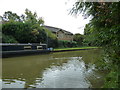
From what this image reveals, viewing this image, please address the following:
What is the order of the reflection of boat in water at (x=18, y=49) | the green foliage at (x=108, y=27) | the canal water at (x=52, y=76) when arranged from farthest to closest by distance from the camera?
the reflection of boat in water at (x=18, y=49), the canal water at (x=52, y=76), the green foliage at (x=108, y=27)

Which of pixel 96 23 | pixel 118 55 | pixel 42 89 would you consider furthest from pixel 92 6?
pixel 42 89

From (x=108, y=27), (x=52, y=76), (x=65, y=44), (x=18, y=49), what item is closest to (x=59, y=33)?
(x=65, y=44)

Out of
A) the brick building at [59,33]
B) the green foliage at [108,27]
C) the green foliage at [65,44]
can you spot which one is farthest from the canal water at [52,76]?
the brick building at [59,33]

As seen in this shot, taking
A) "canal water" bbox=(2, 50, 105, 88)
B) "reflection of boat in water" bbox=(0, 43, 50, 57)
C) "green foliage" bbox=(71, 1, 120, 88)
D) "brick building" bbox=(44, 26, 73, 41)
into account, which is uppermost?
"brick building" bbox=(44, 26, 73, 41)

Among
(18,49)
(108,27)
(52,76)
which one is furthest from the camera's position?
(18,49)

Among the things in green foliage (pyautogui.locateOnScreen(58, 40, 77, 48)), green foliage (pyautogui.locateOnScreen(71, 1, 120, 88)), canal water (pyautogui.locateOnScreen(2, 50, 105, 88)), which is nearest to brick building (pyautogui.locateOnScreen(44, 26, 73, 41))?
green foliage (pyautogui.locateOnScreen(58, 40, 77, 48))

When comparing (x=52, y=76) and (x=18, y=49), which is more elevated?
(x=18, y=49)

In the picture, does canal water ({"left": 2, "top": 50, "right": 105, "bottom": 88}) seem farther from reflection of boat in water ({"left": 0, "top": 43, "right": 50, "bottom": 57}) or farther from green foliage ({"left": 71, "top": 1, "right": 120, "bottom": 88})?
reflection of boat in water ({"left": 0, "top": 43, "right": 50, "bottom": 57})

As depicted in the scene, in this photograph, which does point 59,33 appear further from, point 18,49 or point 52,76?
point 52,76

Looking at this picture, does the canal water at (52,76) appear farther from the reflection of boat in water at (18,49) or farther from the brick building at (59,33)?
the brick building at (59,33)

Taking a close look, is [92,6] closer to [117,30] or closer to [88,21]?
[88,21]

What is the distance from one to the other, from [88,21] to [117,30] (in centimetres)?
137

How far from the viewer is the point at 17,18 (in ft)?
68.7

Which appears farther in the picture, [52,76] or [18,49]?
[18,49]
